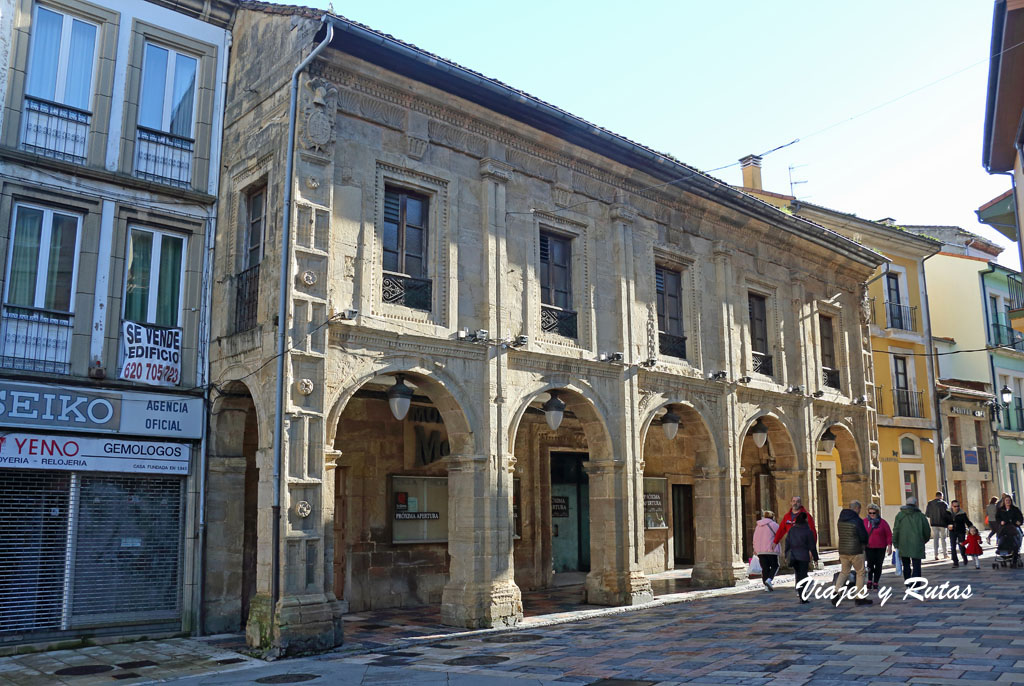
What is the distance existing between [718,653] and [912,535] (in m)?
6.37

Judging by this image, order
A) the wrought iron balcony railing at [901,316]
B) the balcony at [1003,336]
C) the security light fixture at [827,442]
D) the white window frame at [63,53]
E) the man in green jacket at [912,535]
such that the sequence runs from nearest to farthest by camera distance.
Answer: the white window frame at [63,53] → the man in green jacket at [912,535] → the security light fixture at [827,442] → the wrought iron balcony railing at [901,316] → the balcony at [1003,336]

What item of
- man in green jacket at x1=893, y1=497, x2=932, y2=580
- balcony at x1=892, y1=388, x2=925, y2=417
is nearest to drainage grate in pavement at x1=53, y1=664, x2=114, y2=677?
man in green jacket at x1=893, y1=497, x2=932, y2=580

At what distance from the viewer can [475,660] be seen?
32.6 ft

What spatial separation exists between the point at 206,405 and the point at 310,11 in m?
5.55

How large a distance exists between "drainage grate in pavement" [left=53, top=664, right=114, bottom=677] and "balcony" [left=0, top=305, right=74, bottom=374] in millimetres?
3706

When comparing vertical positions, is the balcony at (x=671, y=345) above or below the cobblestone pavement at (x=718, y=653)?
above

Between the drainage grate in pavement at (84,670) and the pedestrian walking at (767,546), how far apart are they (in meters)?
10.5

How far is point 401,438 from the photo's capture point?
15164mm

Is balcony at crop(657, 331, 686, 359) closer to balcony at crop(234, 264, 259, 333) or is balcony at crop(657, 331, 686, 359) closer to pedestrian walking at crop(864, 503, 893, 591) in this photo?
pedestrian walking at crop(864, 503, 893, 591)

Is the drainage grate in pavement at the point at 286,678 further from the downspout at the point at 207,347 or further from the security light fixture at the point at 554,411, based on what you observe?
the security light fixture at the point at 554,411

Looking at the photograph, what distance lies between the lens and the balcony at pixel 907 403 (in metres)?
26.3

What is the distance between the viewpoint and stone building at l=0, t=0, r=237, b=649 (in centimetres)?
1115

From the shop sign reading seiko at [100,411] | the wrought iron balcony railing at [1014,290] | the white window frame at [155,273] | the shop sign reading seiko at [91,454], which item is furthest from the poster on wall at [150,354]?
the wrought iron balcony railing at [1014,290]

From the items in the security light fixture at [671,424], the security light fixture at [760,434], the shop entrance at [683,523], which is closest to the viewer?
the security light fixture at [671,424]
